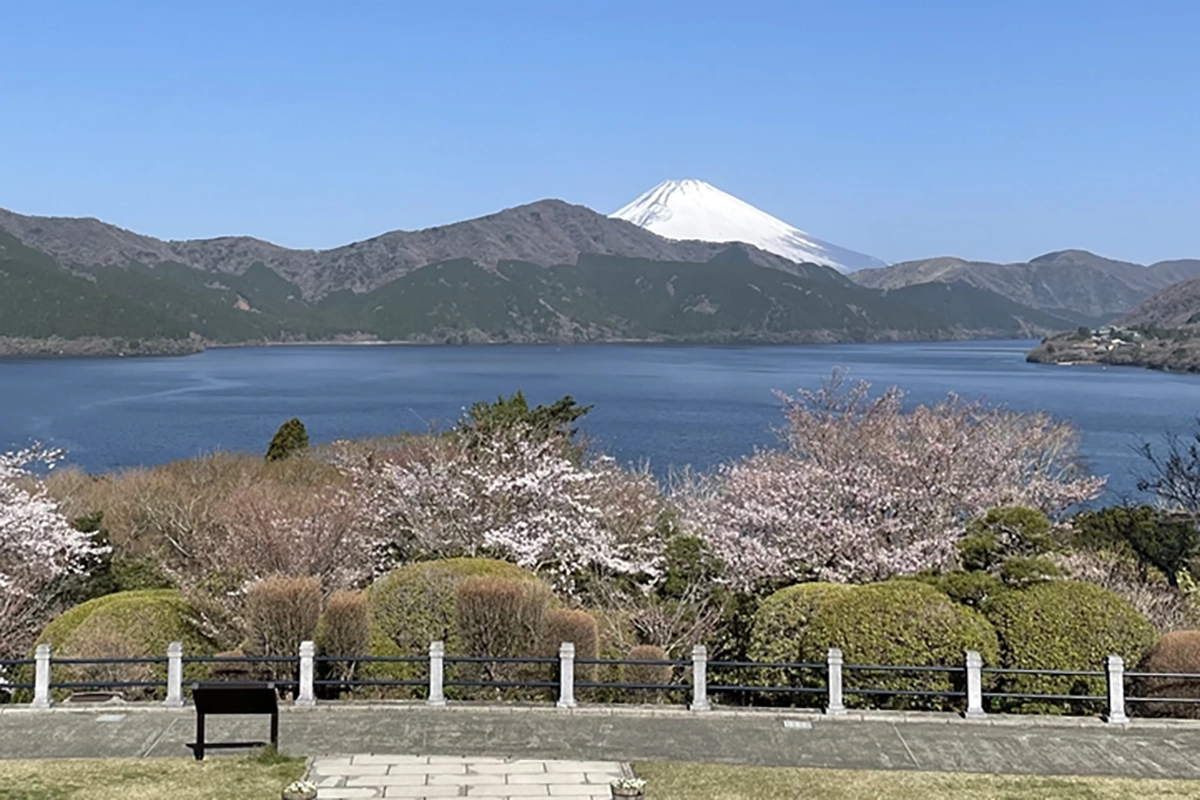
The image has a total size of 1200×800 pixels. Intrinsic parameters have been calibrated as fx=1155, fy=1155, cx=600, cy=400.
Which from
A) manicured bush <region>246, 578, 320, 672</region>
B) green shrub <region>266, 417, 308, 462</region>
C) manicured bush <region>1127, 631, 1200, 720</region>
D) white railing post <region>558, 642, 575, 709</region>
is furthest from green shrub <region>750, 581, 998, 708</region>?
green shrub <region>266, 417, 308, 462</region>

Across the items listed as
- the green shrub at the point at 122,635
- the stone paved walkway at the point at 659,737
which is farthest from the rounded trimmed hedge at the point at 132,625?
the stone paved walkway at the point at 659,737

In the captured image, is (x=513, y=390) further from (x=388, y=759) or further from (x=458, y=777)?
(x=458, y=777)

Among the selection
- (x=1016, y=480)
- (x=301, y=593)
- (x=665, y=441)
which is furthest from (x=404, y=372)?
(x=301, y=593)

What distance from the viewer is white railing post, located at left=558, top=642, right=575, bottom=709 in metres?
16.3

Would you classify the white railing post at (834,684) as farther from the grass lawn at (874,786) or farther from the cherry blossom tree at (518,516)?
the cherry blossom tree at (518,516)

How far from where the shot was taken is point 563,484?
2731 cm

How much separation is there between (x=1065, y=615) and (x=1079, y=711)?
134 cm

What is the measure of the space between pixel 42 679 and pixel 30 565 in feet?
31.1

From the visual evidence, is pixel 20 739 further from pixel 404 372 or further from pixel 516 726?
pixel 404 372

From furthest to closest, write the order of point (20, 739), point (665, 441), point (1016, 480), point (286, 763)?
point (665, 441), point (1016, 480), point (20, 739), point (286, 763)

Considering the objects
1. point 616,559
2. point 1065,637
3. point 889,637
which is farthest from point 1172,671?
point 616,559

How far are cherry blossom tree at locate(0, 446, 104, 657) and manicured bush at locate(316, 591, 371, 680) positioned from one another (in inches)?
362

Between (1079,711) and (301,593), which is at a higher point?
(301,593)

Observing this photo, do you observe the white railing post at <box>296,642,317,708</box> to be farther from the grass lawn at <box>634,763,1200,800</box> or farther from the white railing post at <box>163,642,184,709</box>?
the grass lawn at <box>634,763,1200,800</box>
